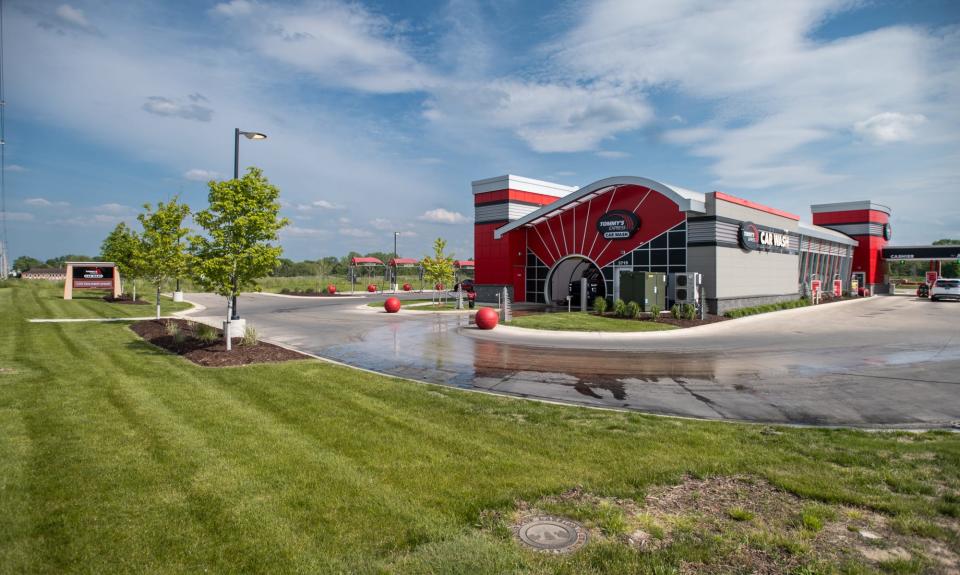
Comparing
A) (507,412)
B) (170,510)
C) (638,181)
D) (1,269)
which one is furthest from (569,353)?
(1,269)

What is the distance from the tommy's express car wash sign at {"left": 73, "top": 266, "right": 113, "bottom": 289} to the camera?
3619 cm

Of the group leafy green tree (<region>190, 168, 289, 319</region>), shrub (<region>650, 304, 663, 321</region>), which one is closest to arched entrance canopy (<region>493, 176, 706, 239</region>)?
shrub (<region>650, 304, 663, 321</region>)

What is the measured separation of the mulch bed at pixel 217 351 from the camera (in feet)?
41.1

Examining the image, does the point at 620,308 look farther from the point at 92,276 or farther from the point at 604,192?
the point at 92,276

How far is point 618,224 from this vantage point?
94.1 ft

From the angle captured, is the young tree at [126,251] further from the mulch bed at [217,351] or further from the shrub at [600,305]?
the shrub at [600,305]

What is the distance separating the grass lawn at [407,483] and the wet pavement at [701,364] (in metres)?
1.45

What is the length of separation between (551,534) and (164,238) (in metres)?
23.9

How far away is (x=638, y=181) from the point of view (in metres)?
26.7

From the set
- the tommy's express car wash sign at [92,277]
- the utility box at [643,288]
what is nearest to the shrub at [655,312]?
the utility box at [643,288]

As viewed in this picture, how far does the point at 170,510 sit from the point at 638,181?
25778mm

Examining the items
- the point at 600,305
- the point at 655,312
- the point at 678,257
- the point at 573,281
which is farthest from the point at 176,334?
the point at 573,281

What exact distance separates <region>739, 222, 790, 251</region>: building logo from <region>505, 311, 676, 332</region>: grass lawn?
950 centimetres

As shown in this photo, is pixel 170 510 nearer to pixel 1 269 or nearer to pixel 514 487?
pixel 514 487
